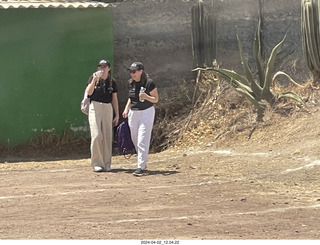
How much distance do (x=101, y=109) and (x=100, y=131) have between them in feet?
1.07

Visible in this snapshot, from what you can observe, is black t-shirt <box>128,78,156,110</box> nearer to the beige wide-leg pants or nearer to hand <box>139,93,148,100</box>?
hand <box>139,93,148,100</box>

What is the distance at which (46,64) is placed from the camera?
15.0 m

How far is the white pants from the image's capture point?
11773mm

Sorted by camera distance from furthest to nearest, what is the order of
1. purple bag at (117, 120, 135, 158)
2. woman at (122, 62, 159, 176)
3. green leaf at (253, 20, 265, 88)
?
green leaf at (253, 20, 265, 88) < purple bag at (117, 120, 135, 158) < woman at (122, 62, 159, 176)

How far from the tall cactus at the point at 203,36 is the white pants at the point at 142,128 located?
13.7 ft

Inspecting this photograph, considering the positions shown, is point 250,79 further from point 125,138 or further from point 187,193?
point 187,193

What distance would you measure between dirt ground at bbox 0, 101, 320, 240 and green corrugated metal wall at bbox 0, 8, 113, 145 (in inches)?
38.2

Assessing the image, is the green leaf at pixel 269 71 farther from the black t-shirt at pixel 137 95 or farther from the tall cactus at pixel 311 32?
the black t-shirt at pixel 137 95

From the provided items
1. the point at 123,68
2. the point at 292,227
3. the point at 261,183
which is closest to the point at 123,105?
the point at 123,68

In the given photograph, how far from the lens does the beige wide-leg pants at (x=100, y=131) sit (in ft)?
39.7

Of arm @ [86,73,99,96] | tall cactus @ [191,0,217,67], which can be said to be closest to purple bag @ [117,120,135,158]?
arm @ [86,73,99,96]

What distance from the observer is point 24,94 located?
48.9 ft

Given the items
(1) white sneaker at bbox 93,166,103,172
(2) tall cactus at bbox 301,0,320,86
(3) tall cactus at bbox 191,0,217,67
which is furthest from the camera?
(3) tall cactus at bbox 191,0,217,67
